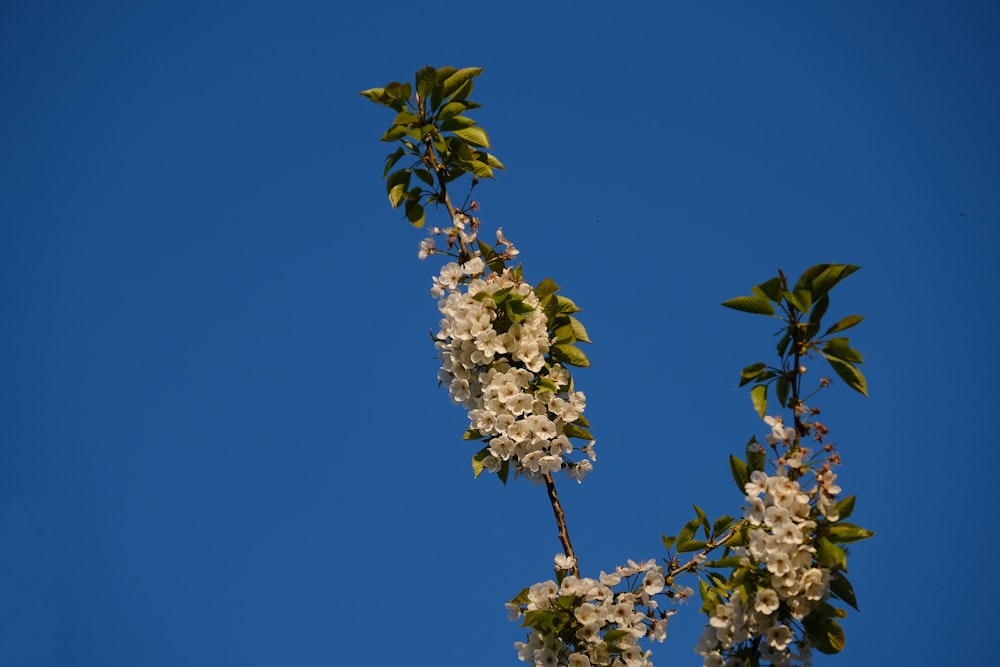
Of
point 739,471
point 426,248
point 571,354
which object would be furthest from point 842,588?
point 426,248

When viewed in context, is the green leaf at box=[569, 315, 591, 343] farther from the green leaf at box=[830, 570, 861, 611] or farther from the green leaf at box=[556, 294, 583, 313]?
the green leaf at box=[830, 570, 861, 611]

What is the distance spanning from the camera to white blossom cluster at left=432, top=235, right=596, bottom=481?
510 cm

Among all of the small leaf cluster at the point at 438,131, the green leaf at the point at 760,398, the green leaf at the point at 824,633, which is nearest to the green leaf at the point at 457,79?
the small leaf cluster at the point at 438,131

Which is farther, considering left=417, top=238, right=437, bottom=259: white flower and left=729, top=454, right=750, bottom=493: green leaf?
left=417, top=238, right=437, bottom=259: white flower

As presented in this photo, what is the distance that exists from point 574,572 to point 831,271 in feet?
5.92

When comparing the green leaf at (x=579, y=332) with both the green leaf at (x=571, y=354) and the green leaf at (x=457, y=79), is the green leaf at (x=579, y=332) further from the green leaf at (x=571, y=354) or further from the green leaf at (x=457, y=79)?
the green leaf at (x=457, y=79)

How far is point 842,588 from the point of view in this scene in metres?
4.41

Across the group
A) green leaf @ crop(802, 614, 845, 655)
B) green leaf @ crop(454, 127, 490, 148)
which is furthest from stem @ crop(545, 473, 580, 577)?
green leaf @ crop(454, 127, 490, 148)

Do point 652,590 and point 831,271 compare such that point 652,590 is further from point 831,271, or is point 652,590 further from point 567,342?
point 831,271

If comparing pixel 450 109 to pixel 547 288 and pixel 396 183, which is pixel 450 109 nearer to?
pixel 396 183

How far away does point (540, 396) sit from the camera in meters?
5.21

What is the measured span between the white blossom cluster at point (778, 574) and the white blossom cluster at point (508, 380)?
3.39ft

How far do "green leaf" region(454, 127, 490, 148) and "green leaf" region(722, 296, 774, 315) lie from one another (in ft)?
5.70

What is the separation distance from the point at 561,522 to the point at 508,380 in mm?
736
